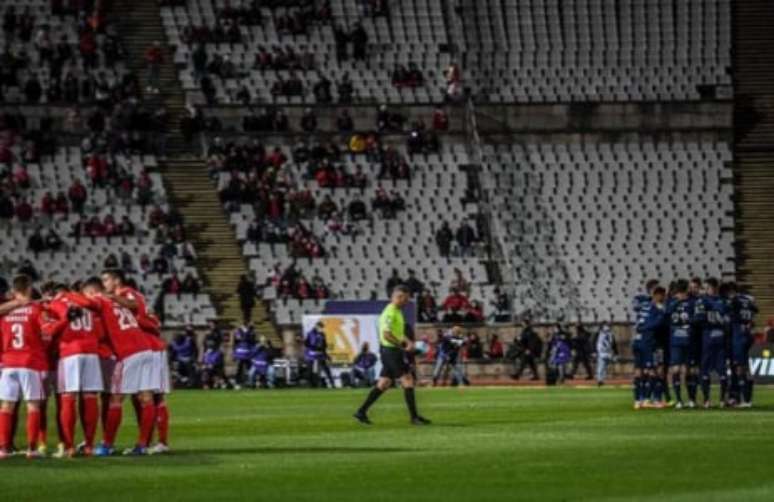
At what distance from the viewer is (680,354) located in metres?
41.2

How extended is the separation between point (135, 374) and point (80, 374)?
0.71 m

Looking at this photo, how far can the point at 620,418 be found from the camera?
3816 centimetres

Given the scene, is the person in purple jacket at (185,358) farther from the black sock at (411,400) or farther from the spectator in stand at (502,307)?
the black sock at (411,400)

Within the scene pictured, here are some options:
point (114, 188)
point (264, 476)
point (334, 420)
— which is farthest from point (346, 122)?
point (264, 476)

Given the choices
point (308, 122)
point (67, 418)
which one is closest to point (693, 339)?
point (67, 418)

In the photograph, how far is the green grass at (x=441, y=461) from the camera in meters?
22.4

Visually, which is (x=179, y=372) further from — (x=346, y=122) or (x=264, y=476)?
(x=264, y=476)

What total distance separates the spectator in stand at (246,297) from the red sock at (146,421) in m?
42.3

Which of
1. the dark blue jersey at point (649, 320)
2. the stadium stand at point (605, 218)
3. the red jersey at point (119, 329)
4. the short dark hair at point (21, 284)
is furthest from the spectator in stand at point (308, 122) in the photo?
the red jersey at point (119, 329)

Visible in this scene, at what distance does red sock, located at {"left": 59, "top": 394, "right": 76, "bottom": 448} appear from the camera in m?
28.3

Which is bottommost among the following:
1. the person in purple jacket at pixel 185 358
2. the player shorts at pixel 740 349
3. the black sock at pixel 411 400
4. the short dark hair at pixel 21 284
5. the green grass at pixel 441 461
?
the green grass at pixel 441 461

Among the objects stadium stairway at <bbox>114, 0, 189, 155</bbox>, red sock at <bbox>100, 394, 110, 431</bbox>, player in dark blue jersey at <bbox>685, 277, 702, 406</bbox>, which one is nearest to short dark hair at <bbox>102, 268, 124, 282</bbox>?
red sock at <bbox>100, 394, 110, 431</bbox>

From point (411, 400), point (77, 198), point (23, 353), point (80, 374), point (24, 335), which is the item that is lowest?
point (411, 400)

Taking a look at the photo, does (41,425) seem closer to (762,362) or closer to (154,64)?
(762,362)
